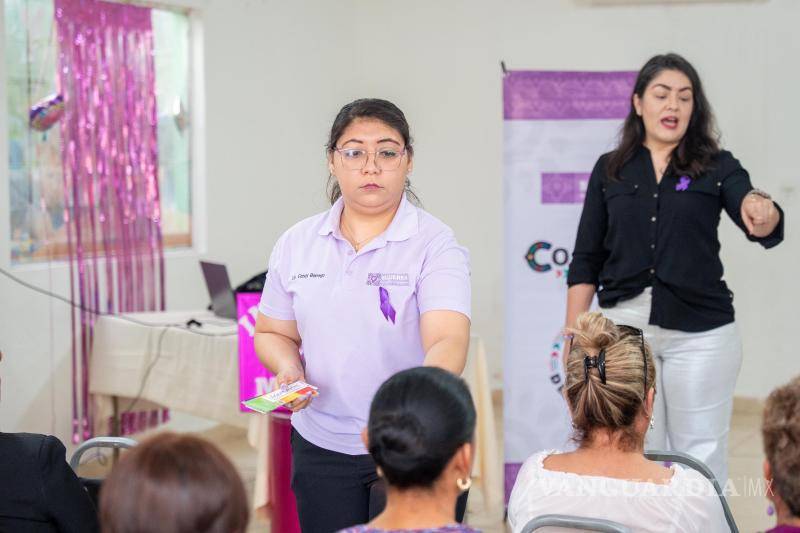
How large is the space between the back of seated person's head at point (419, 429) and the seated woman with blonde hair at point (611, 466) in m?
0.43

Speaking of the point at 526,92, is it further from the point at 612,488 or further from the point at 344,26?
the point at 344,26

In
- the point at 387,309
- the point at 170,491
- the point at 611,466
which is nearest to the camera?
the point at 170,491

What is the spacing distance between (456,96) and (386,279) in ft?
15.0

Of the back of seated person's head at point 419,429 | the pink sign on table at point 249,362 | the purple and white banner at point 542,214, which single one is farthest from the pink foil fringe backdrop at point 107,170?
the back of seated person's head at point 419,429

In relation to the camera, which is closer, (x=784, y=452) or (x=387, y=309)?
(x=784, y=452)

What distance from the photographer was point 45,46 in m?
Result: 4.81

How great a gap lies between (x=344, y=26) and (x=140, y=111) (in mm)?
1860

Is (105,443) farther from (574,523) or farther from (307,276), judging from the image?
(574,523)

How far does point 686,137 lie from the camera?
3031 mm

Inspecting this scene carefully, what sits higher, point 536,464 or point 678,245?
point 678,245

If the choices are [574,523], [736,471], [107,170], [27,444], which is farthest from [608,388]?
[107,170]

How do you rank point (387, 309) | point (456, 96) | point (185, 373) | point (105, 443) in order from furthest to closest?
point (456, 96)
point (185, 373)
point (105, 443)
point (387, 309)

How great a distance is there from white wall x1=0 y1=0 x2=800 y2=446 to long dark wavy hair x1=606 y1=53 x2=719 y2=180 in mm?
3087

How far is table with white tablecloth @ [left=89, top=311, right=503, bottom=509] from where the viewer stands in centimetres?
390
